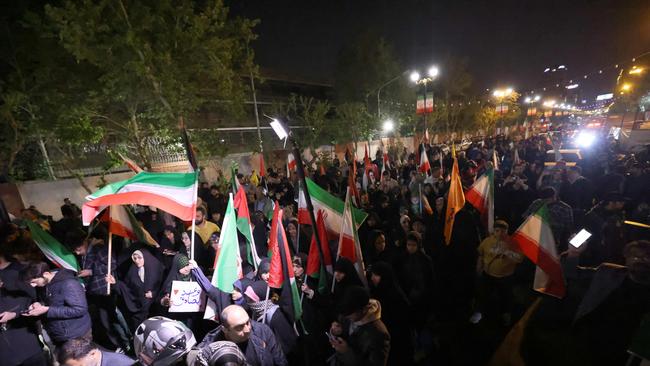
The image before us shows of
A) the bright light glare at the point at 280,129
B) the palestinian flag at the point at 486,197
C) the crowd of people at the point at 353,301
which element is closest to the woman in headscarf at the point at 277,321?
the crowd of people at the point at 353,301

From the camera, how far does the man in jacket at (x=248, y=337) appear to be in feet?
8.73

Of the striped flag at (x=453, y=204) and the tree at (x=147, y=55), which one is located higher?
the tree at (x=147, y=55)

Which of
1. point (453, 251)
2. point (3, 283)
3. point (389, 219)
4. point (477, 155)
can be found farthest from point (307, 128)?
point (3, 283)

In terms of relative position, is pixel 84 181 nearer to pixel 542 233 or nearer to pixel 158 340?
pixel 158 340

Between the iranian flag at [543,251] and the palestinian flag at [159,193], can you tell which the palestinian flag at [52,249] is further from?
the iranian flag at [543,251]

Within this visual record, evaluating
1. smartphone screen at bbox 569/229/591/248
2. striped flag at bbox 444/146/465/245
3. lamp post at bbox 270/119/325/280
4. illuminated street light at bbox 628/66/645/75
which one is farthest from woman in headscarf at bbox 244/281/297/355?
illuminated street light at bbox 628/66/645/75

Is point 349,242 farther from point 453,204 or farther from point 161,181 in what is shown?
point 161,181

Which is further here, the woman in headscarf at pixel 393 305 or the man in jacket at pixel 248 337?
the woman in headscarf at pixel 393 305

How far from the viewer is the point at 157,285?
460cm

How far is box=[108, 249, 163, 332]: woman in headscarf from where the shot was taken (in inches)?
175

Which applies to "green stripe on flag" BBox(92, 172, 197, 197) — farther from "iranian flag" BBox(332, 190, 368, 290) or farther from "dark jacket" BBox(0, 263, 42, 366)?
"iranian flag" BBox(332, 190, 368, 290)

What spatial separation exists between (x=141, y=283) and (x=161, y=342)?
76.4 inches

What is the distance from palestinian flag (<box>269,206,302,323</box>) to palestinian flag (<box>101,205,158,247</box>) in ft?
7.75

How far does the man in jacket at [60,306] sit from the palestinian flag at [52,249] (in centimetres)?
79
